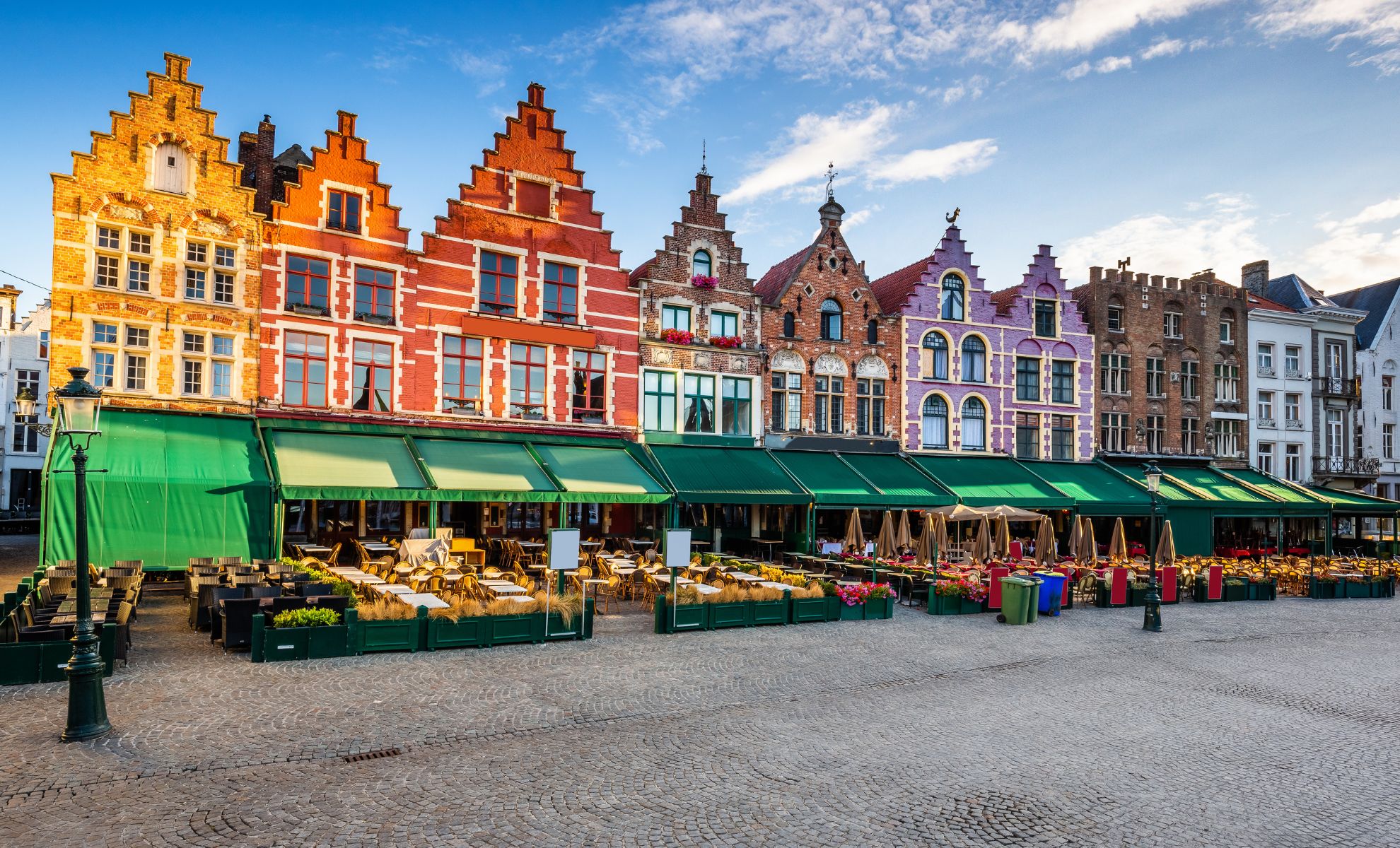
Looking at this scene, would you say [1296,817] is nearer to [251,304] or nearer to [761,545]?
[761,545]

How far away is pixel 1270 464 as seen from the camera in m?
36.4

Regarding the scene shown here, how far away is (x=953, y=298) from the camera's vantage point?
103ft

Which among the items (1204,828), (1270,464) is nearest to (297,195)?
(1204,828)

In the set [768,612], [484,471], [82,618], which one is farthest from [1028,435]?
[82,618]

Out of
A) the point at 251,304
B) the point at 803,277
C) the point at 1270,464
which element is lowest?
the point at 1270,464

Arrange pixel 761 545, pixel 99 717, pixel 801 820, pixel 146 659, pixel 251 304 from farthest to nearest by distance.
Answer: pixel 761 545 < pixel 251 304 < pixel 146 659 < pixel 99 717 < pixel 801 820

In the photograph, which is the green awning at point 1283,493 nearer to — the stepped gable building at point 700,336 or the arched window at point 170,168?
the stepped gable building at point 700,336

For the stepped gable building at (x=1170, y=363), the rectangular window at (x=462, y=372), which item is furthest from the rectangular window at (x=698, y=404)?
the stepped gable building at (x=1170, y=363)

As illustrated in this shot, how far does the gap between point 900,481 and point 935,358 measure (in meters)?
6.23

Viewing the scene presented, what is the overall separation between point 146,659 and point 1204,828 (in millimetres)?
12815

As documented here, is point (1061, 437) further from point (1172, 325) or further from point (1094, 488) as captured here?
point (1172, 325)

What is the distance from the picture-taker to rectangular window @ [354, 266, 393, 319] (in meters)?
22.9

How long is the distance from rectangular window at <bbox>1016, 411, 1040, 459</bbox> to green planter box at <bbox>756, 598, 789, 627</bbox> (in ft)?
63.2

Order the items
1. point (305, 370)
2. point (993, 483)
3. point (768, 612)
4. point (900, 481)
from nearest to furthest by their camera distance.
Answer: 1. point (768, 612)
2. point (305, 370)
3. point (900, 481)
4. point (993, 483)
